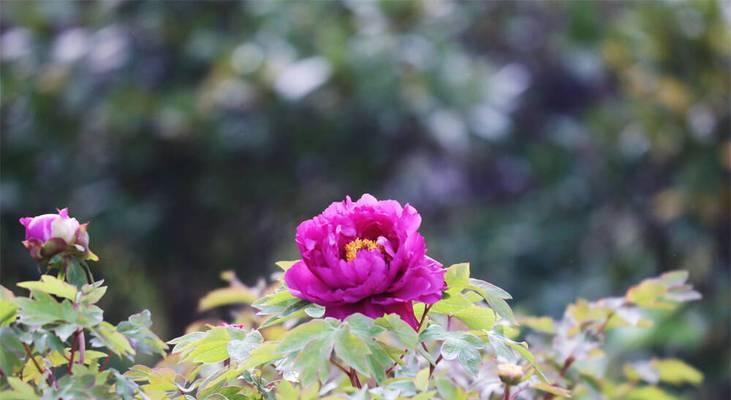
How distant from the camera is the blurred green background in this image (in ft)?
10.2

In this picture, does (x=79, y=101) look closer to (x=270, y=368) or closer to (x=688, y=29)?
(x=688, y=29)

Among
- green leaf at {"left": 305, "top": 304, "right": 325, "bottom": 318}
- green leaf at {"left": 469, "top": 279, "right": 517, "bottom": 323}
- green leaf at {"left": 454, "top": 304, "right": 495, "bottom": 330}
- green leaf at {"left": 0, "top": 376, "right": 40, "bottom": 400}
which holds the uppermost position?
green leaf at {"left": 469, "top": 279, "right": 517, "bottom": 323}

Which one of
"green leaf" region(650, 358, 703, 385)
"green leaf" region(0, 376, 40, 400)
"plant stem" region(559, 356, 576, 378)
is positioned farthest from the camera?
"green leaf" region(650, 358, 703, 385)

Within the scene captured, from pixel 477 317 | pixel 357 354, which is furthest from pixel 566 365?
pixel 357 354

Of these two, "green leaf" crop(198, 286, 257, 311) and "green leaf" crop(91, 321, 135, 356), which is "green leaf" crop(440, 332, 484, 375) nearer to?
"green leaf" crop(91, 321, 135, 356)

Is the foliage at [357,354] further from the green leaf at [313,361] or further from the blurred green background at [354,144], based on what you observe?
the blurred green background at [354,144]

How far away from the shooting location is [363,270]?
0.67 metres

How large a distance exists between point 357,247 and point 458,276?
8cm

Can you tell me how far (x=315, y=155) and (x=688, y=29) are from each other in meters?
1.36

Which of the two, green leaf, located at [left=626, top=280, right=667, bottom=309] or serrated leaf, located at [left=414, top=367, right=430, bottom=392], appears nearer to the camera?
serrated leaf, located at [left=414, top=367, right=430, bottom=392]

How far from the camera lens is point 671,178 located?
3.41 m

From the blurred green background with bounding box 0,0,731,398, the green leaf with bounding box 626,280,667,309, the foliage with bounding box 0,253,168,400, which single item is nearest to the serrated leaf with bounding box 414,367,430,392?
the foliage with bounding box 0,253,168,400

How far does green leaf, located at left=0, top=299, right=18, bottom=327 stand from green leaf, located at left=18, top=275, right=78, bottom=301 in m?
0.02

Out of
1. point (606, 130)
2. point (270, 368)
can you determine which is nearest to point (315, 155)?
point (606, 130)
